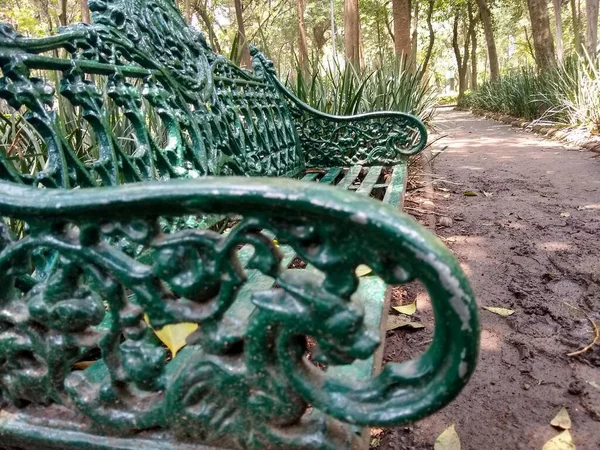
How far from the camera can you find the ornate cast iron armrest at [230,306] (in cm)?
66

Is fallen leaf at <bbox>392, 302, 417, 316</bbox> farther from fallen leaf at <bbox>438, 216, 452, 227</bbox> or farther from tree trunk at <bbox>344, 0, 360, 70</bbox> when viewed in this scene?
tree trunk at <bbox>344, 0, 360, 70</bbox>

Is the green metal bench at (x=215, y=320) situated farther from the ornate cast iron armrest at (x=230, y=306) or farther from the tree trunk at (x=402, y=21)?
the tree trunk at (x=402, y=21)

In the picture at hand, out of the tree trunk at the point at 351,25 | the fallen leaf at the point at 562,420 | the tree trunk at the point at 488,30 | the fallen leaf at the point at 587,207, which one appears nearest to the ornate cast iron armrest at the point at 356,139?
the fallen leaf at the point at 587,207

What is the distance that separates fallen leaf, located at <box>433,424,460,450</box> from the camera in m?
1.31

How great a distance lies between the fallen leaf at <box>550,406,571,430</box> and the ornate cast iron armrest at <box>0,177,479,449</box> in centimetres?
91

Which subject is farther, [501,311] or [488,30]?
[488,30]

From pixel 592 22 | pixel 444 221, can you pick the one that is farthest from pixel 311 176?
pixel 592 22

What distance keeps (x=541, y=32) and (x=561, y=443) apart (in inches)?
444

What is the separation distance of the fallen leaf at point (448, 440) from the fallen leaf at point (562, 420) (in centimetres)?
28

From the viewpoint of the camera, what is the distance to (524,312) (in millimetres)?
2070

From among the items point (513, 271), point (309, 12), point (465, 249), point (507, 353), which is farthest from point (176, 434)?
point (309, 12)

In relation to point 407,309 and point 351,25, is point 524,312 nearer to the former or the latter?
point 407,309

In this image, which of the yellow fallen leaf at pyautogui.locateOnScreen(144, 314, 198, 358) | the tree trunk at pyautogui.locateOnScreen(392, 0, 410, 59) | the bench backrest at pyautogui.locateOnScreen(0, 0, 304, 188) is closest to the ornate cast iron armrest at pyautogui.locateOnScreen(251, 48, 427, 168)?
the bench backrest at pyautogui.locateOnScreen(0, 0, 304, 188)

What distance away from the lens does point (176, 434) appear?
2.70 feet
